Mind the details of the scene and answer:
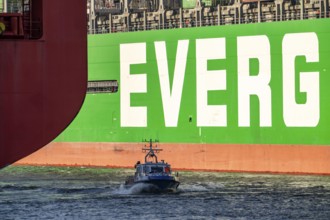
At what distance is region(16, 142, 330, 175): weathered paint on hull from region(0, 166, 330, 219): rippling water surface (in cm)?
43

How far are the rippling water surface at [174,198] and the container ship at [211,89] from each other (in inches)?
51.7

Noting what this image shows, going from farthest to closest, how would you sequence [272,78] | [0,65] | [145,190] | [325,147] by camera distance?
1. [272,78]
2. [325,147]
3. [145,190]
4. [0,65]

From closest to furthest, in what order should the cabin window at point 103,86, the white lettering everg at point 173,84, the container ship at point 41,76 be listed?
1. the container ship at point 41,76
2. the white lettering everg at point 173,84
3. the cabin window at point 103,86

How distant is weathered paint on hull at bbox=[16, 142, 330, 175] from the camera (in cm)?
4009

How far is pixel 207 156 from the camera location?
4334 centimetres

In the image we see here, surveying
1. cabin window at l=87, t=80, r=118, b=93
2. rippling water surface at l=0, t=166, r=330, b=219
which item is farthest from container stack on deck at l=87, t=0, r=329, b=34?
rippling water surface at l=0, t=166, r=330, b=219

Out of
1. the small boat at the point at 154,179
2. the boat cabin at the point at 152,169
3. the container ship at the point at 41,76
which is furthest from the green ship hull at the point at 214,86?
the container ship at the point at 41,76

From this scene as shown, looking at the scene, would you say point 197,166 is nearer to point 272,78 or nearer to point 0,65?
point 272,78

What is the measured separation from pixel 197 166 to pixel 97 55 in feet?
31.2

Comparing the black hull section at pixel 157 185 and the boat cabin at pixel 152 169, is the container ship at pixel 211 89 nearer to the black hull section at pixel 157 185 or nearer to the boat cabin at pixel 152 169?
the boat cabin at pixel 152 169

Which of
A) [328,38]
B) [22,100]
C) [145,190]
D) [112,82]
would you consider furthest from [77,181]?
[22,100]

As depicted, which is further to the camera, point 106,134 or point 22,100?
point 106,134

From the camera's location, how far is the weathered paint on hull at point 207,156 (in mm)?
40094

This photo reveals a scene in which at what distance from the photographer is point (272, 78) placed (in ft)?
140
